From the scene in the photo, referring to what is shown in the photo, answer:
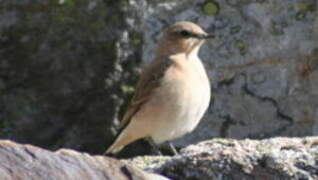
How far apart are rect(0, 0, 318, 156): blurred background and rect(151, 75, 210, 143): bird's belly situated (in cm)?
27

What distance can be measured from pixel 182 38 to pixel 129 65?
0.70 m

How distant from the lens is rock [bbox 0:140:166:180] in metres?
4.14

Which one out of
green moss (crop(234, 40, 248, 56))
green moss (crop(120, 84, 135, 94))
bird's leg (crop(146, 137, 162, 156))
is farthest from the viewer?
green moss (crop(120, 84, 135, 94))

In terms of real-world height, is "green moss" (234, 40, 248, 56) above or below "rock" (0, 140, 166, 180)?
below

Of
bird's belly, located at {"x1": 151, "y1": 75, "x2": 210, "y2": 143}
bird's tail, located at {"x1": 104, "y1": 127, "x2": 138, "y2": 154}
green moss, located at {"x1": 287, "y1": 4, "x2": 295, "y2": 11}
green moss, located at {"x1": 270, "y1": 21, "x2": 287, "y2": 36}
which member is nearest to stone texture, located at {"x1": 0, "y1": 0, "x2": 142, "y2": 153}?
bird's tail, located at {"x1": 104, "y1": 127, "x2": 138, "y2": 154}

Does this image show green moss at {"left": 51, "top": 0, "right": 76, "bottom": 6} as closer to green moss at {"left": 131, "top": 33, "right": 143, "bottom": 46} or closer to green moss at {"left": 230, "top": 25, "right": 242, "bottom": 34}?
green moss at {"left": 131, "top": 33, "right": 143, "bottom": 46}

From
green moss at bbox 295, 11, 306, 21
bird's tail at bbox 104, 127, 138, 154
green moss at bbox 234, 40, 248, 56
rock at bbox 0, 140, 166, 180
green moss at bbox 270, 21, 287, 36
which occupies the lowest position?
bird's tail at bbox 104, 127, 138, 154

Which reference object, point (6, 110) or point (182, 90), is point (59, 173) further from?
point (6, 110)

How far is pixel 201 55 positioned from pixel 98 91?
3.91 ft

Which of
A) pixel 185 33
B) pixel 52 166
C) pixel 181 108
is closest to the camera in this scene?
pixel 52 166

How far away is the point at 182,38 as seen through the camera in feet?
29.6

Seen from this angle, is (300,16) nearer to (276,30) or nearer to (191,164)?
(276,30)

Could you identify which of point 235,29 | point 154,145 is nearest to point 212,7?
point 235,29

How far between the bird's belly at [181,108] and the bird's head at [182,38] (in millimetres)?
475
